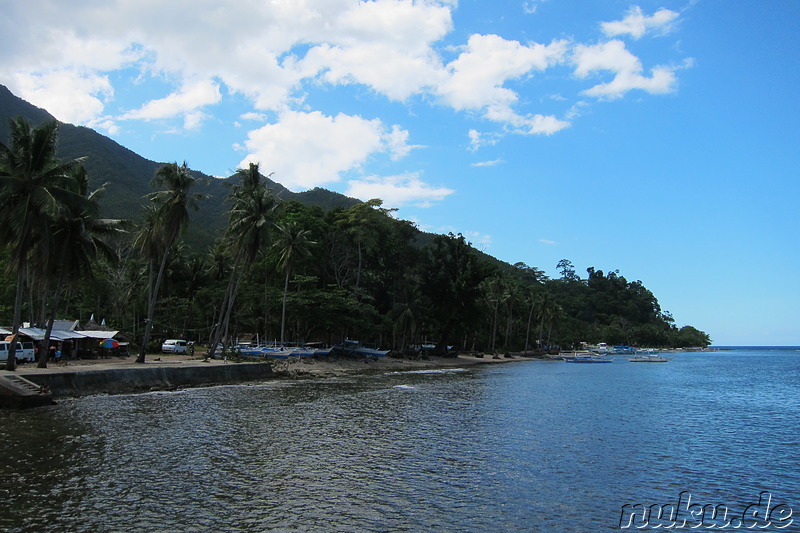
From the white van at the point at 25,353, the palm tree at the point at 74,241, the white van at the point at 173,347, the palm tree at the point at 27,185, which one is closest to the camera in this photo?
the palm tree at the point at 27,185

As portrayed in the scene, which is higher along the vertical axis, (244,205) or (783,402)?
(244,205)

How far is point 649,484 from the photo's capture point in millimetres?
13734

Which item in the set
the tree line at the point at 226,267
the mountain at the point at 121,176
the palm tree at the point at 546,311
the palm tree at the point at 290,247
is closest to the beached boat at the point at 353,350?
the tree line at the point at 226,267

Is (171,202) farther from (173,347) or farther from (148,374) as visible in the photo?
(173,347)

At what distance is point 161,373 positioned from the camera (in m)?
32.0

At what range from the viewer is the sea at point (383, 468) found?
422 inches

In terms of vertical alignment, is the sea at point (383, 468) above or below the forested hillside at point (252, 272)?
below

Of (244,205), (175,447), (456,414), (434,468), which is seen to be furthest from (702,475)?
(244,205)

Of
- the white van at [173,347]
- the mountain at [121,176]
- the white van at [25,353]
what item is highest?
the mountain at [121,176]

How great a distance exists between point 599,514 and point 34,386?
22.3 metres

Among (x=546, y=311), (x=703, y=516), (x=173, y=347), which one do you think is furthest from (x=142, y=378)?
(x=546, y=311)

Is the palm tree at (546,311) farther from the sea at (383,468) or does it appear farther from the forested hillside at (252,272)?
the sea at (383,468)

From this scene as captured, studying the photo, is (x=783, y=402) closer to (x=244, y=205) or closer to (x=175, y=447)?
(x=175, y=447)

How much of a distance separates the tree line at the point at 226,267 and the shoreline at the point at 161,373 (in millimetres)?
3393
